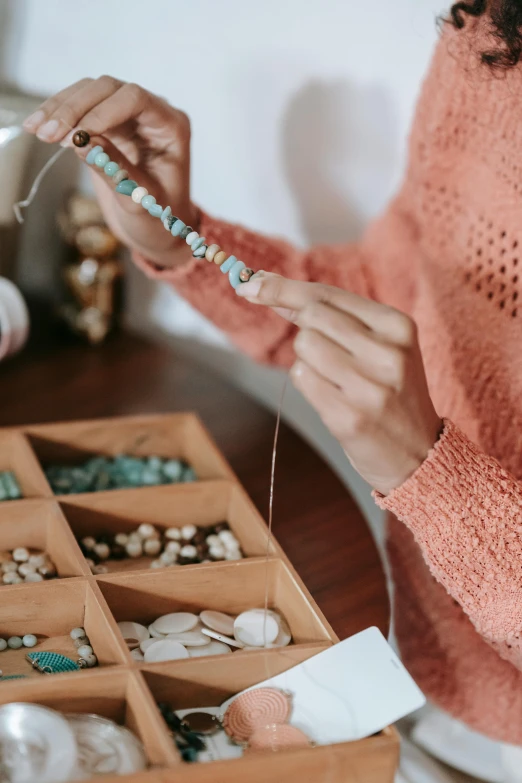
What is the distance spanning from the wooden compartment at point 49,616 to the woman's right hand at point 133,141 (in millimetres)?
371

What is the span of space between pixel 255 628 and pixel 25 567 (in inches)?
8.3

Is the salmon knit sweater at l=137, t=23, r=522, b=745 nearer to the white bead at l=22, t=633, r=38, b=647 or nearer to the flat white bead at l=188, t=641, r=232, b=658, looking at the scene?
→ the flat white bead at l=188, t=641, r=232, b=658

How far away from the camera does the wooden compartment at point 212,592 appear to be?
0.69m

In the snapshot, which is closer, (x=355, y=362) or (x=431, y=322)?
(x=355, y=362)

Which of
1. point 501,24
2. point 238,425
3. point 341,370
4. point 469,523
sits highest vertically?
point 501,24

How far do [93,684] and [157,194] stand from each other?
477 millimetres

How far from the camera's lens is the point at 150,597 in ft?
2.32

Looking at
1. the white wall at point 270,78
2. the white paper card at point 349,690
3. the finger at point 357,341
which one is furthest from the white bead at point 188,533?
the white wall at point 270,78

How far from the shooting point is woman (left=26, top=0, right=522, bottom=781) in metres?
0.58

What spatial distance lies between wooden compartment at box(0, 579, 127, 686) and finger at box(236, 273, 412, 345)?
28 cm

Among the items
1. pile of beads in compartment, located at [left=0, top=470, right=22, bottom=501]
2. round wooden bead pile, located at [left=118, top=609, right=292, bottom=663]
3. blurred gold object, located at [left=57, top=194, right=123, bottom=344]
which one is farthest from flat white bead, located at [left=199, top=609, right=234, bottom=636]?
blurred gold object, located at [left=57, top=194, right=123, bottom=344]

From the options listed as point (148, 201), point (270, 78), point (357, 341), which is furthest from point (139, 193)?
point (270, 78)

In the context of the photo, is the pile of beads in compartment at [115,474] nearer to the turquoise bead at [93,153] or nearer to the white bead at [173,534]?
the white bead at [173,534]

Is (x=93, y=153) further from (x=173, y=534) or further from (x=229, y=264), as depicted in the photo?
(x=173, y=534)
